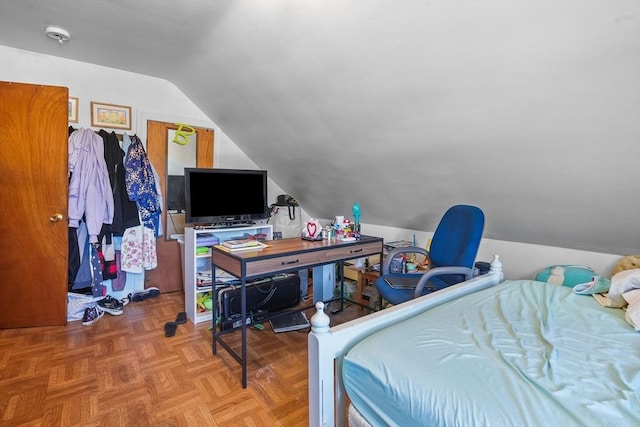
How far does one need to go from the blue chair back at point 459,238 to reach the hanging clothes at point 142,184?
263 cm

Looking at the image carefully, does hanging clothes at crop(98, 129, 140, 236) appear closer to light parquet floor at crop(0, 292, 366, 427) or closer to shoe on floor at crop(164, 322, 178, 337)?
light parquet floor at crop(0, 292, 366, 427)

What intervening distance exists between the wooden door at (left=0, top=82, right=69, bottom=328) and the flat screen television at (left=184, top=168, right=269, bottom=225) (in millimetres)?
1021

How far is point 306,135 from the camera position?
2.99 metres

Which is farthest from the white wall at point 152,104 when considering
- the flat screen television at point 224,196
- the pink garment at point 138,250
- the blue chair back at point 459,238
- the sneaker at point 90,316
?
the sneaker at point 90,316

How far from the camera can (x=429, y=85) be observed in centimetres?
192

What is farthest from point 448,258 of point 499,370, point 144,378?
point 144,378

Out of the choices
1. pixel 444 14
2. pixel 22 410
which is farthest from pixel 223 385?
pixel 444 14

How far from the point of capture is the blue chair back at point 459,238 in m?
2.09

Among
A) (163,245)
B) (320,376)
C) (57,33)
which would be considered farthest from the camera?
(163,245)

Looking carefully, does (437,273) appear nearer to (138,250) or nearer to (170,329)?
(170,329)

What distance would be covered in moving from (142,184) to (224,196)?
2.94ft

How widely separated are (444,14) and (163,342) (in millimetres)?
2731

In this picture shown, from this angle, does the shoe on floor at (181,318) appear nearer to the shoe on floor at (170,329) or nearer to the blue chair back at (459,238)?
the shoe on floor at (170,329)

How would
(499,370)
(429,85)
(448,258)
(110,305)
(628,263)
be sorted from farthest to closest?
(110,305) → (448,258) → (628,263) → (429,85) → (499,370)
